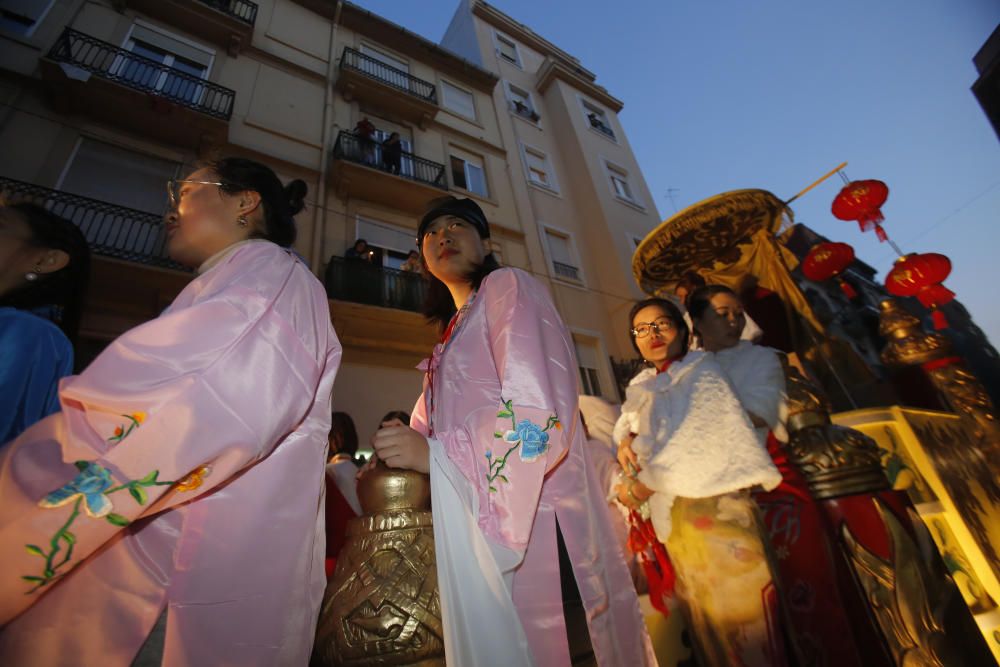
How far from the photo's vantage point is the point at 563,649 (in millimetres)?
932

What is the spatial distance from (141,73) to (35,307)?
9.07 m

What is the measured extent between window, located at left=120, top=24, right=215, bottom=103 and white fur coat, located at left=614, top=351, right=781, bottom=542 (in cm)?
949

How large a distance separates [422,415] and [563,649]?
93cm

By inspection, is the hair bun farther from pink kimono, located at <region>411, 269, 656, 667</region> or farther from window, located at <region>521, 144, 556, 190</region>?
window, located at <region>521, 144, 556, 190</region>

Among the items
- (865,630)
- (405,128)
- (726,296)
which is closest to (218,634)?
(865,630)

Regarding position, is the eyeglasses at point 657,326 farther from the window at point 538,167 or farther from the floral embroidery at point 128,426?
the window at point 538,167

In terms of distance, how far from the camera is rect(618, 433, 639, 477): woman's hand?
2186mm

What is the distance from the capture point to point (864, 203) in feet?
16.3

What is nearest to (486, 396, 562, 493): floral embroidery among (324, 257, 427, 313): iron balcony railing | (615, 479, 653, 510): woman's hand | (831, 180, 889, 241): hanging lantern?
(615, 479, 653, 510): woman's hand

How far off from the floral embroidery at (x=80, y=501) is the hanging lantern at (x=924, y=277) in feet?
21.7

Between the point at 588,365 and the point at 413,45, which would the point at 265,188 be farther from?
the point at 413,45

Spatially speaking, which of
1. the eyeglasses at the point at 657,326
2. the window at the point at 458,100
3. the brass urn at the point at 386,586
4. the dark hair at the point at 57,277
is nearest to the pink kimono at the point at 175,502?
the brass urn at the point at 386,586

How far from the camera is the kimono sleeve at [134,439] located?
2.30ft

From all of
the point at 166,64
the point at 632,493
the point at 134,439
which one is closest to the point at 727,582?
the point at 632,493
